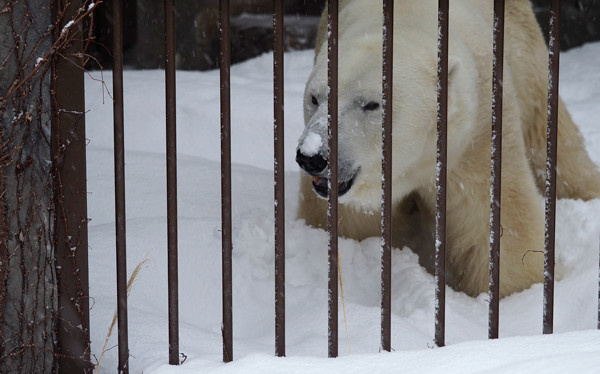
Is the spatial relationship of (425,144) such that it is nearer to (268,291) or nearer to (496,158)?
(268,291)

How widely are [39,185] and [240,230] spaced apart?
133 cm

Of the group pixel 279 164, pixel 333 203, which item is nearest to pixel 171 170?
pixel 279 164

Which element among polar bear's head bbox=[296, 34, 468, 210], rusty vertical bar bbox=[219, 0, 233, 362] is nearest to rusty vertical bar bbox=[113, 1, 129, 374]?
rusty vertical bar bbox=[219, 0, 233, 362]

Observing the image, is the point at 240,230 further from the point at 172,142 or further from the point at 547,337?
the point at 547,337

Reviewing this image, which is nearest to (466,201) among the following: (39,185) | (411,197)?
(411,197)

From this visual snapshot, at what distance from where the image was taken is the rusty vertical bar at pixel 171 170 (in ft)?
6.55

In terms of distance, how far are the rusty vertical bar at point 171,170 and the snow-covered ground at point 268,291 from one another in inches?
3.7

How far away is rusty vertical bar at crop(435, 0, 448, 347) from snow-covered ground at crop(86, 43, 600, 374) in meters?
0.14

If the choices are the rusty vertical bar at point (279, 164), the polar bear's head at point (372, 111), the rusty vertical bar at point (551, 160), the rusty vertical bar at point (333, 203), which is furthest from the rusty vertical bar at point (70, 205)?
the rusty vertical bar at point (551, 160)

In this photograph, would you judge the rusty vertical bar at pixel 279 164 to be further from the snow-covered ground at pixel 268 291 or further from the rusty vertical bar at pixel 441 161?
the rusty vertical bar at pixel 441 161

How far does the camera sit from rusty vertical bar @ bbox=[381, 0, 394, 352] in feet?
6.65

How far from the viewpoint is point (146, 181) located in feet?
12.7

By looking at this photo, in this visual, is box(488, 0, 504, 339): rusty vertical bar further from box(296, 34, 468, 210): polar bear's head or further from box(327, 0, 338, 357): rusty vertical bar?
box(296, 34, 468, 210): polar bear's head

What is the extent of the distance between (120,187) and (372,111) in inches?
47.3
